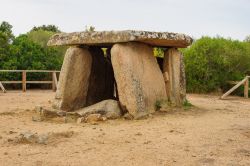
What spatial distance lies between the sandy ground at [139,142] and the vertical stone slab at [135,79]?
15.1 inches

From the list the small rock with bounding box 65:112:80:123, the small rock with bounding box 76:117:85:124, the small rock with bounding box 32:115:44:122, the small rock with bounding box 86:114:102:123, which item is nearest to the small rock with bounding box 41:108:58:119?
the small rock with bounding box 32:115:44:122

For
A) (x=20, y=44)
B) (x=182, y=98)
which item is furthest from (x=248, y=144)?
(x=20, y=44)

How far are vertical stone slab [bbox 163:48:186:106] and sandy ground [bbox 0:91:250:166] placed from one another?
119 cm

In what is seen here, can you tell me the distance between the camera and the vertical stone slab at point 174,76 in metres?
11.4

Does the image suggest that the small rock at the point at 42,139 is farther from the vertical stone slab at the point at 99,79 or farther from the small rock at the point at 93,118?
the vertical stone slab at the point at 99,79

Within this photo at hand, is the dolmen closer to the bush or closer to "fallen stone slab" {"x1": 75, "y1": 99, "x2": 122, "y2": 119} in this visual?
"fallen stone slab" {"x1": 75, "y1": 99, "x2": 122, "y2": 119}

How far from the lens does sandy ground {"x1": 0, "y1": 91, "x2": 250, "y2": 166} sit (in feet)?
20.0

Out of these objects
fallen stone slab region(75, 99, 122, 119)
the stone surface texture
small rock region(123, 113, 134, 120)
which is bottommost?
small rock region(123, 113, 134, 120)

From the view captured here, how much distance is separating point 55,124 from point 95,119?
0.84 metres

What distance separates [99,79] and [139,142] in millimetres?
5006

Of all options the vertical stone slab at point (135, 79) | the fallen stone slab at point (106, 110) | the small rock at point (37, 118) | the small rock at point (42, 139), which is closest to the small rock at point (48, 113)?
the small rock at point (37, 118)

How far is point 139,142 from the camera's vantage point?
23.7 ft

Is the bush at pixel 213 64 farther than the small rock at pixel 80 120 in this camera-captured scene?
Yes

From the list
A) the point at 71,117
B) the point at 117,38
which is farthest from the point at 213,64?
the point at 71,117
